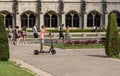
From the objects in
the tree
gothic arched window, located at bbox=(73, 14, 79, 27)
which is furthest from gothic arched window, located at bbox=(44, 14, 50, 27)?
the tree

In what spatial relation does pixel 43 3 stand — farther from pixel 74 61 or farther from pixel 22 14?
pixel 74 61

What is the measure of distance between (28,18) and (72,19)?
21.6ft

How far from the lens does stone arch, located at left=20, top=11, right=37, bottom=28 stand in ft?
198

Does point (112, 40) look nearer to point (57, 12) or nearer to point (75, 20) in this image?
point (57, 12)

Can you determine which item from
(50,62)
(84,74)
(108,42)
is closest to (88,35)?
(108,42)

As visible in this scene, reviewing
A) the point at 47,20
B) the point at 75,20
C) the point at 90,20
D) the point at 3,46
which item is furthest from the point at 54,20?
the point at 3,46

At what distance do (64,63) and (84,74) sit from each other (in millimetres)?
3935

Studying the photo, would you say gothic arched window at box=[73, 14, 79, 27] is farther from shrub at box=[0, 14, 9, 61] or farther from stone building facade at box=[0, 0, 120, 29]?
shrub at box=[0, 14, 9, 61]

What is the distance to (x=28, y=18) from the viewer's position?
60.5 m

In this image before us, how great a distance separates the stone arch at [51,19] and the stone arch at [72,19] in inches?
65.4

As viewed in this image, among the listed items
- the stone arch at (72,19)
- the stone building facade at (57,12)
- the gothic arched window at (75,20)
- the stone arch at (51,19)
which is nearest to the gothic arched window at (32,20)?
the stone building facade at (57,12)

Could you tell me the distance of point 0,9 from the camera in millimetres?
59344

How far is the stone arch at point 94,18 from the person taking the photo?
62688mm

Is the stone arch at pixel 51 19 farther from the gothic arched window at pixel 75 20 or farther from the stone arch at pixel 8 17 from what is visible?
the stone arch at pixel 8 17
